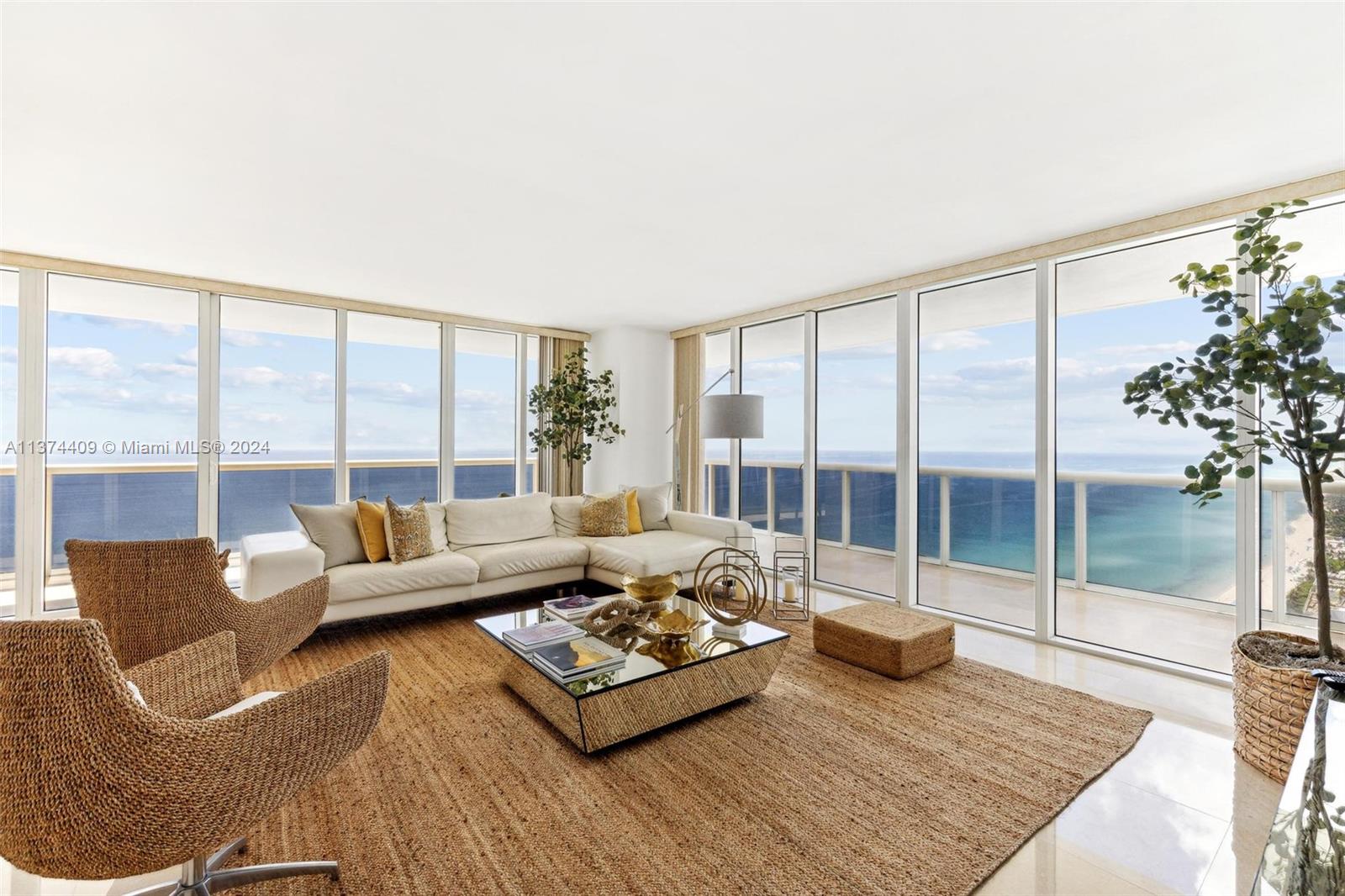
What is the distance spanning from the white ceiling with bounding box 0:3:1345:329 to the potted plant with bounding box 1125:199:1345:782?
2.16 ft

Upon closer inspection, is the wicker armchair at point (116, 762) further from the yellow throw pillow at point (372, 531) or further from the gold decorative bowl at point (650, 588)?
the yellow throw pillow at point (372, 531)

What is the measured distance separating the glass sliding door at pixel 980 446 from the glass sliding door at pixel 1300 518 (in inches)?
42.9

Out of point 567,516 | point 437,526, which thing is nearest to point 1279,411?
point 567,516

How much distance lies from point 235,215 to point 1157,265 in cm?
531

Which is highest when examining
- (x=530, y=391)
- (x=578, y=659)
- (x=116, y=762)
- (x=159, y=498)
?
(x=530, y=391)

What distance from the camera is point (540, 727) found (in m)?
2.62

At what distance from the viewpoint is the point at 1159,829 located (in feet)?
6.43

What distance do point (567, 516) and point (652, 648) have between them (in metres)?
2.66

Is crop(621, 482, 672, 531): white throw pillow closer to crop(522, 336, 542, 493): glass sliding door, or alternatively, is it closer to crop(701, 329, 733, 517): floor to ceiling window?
crop(701, 329, 733, 517): floor to ceiling window

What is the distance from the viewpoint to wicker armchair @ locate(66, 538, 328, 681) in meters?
2.15

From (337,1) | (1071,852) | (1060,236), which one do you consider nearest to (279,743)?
(337,1)

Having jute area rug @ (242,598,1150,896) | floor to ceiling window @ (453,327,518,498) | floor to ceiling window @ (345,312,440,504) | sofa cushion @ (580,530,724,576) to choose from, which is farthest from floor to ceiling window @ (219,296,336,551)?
sofa cushion @ (580,530,724,576)

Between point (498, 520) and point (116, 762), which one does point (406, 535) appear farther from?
point (116, 762)

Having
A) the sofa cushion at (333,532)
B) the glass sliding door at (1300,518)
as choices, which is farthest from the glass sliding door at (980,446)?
the sofa cushion at (333,532)
